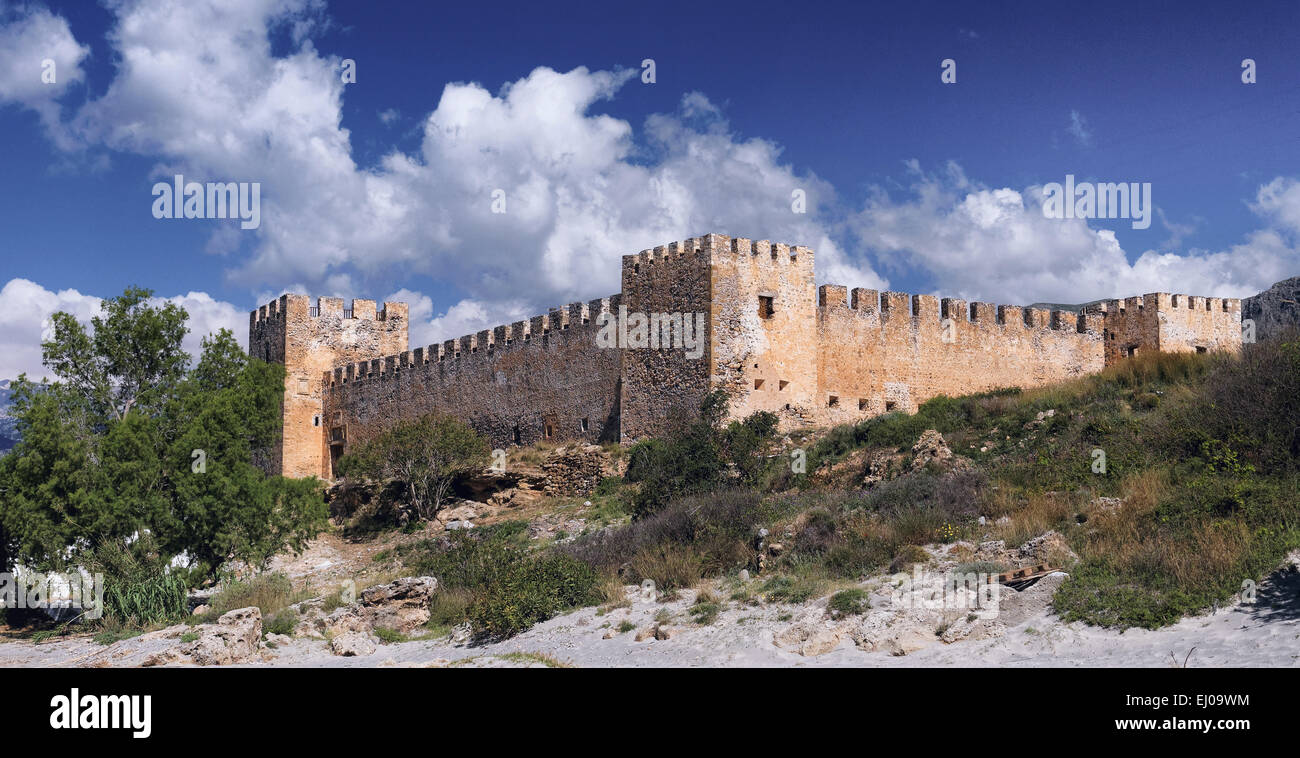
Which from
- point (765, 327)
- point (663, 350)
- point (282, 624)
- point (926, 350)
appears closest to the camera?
point (282, 624)

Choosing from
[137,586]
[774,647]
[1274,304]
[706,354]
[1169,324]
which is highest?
[1274,304]

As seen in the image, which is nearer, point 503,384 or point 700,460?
point 700,460

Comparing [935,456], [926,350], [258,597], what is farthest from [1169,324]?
[258,597]

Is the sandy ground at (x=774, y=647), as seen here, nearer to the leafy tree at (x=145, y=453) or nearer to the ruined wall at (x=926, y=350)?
the leafy tree at (x=145, y=453)

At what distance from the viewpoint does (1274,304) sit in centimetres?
3497

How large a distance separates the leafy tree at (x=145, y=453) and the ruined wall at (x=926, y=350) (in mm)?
12548

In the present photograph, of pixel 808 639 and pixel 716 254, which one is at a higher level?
pixel 716 254

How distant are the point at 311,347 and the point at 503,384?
10497 mm

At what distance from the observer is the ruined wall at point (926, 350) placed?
89.4 ft

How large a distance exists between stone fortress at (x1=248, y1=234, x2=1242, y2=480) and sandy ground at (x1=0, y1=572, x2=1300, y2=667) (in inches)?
479

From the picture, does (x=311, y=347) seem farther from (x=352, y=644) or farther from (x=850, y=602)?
(x=850, y=602)

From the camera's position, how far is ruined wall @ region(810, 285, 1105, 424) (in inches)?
1073

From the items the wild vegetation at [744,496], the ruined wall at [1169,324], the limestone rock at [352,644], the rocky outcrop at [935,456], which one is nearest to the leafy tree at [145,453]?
the wild vegetation at [744,496]

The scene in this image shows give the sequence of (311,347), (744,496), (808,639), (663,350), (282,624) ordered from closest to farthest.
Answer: (808,639), (282,624), (744,496), (663,350), (311,347)
